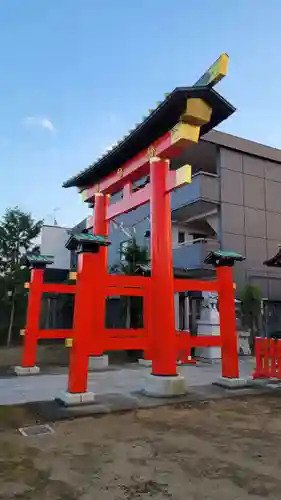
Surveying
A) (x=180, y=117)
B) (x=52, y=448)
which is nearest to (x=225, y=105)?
(x=180, y=117)

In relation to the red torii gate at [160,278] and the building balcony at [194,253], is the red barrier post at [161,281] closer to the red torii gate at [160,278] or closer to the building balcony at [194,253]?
the red torii gate at [160,278]

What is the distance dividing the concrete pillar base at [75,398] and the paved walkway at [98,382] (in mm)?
612

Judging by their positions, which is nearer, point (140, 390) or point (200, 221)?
point (140, 390)

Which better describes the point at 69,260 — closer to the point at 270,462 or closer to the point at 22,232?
the point at 22,232

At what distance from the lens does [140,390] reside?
24.9 feet

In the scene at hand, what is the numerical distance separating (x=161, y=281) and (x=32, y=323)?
456 centimetres

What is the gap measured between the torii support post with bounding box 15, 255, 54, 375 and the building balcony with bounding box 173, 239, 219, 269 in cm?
739

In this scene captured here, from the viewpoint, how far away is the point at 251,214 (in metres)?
17.2

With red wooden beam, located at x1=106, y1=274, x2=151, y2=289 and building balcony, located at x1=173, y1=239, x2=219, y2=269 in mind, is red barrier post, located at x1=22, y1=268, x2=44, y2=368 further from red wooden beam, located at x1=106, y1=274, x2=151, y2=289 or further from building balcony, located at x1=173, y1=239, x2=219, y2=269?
building balcony, located at x1=173, y1=239, x2=219, y2=269

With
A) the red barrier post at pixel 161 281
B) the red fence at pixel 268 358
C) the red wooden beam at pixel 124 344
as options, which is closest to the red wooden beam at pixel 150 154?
the red barrier post at pixel 161 281

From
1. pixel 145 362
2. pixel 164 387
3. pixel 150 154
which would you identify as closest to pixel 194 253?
pixel 145 362

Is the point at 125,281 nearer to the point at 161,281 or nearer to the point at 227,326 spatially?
the point at 161,281

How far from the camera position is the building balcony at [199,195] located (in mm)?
16062

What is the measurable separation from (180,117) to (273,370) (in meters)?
6.00
